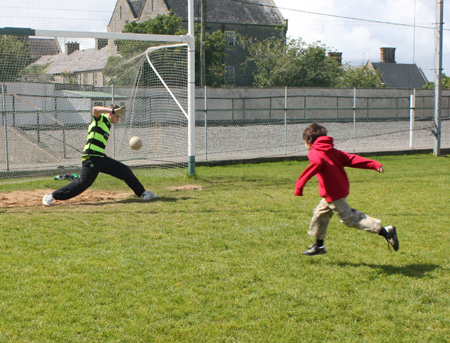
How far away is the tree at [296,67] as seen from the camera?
38344 mm

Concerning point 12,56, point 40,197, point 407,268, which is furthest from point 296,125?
point 407,268

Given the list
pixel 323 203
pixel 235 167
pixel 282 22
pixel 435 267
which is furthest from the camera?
pixel 282 22

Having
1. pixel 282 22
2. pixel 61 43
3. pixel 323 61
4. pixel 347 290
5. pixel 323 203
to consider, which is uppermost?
pixel 282 22

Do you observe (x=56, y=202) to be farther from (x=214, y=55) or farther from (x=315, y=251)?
Answer: (x=214, y=55)

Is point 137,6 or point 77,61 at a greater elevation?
point 137,6

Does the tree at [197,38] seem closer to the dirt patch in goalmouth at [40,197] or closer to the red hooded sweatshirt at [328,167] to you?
the dirt patch in goalmouth at [40,197]

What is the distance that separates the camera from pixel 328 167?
5344 millimetres

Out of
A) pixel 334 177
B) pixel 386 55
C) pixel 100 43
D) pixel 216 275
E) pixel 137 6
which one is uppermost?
pixel 137 6

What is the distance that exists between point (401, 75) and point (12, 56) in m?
51.6

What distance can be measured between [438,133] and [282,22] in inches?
1231

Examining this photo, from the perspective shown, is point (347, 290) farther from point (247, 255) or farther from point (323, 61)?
point (323, 61)

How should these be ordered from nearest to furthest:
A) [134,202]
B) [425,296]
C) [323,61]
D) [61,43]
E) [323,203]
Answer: [425,296]
[323,203]
[134,202]
[61,43]
[323,61]

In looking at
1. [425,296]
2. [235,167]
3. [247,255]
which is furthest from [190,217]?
[235,167]

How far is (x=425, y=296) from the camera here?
4477 mm
